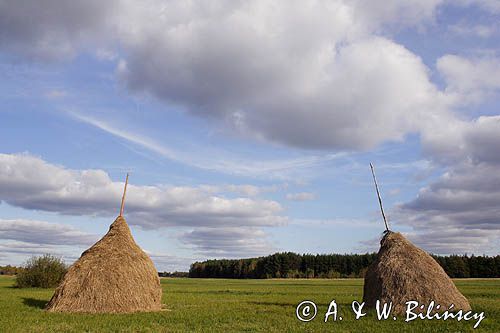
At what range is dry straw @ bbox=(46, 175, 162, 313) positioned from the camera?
2169 cm

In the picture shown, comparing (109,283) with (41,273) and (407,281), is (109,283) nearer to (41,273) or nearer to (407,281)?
(407,281)

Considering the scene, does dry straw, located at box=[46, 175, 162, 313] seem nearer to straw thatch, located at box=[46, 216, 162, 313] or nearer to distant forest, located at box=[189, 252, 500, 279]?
straw thatch, located at box=[46, 216, 162, 313]

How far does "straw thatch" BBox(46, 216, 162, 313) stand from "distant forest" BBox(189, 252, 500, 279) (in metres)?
89.0

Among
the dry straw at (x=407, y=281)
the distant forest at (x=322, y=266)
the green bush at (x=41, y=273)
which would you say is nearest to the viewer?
the dry straw at (x=407, y=281)

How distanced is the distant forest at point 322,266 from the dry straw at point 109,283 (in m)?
89.0

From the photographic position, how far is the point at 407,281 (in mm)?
20656

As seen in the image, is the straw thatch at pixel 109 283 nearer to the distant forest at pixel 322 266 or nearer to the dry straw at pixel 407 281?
the dry straw at pixel 407 281

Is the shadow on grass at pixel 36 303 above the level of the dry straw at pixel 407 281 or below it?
below

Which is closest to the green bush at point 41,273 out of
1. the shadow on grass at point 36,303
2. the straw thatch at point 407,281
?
the shadow on grass at point 36,303

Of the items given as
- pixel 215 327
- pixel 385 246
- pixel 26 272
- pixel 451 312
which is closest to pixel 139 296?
pixel 215 327

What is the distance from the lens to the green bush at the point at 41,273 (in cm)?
5050

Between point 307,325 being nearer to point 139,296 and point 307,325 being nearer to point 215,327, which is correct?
point 215,327

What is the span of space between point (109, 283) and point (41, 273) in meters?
33.3

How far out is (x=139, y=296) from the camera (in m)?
22.7
